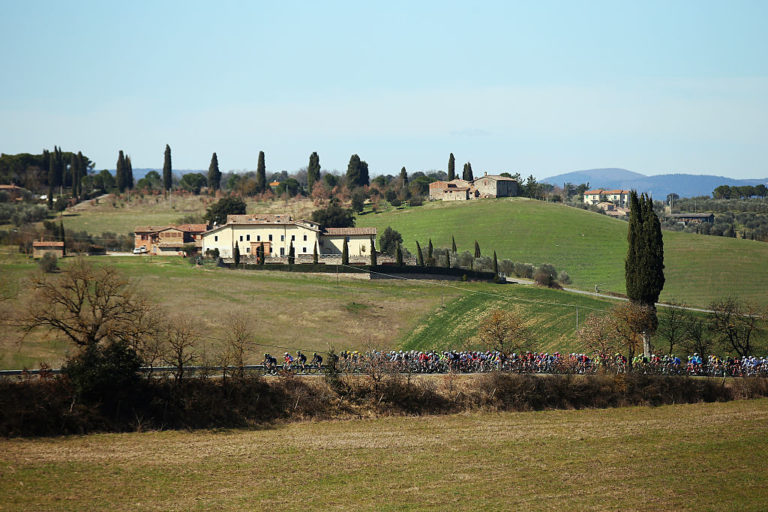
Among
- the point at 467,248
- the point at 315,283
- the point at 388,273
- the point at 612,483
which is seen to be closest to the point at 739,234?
the point at 467,248

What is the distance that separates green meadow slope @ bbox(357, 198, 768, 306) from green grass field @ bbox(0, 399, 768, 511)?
Answer: 43068mm

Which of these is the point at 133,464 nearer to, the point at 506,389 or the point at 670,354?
the point at 506,389

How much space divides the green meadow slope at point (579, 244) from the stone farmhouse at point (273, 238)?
20.6 metres

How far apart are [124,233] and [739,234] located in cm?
9810

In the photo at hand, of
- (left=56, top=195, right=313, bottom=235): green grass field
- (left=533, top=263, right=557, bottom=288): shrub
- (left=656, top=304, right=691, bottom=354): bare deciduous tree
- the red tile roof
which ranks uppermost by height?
(left=56, top=195, right=313, bottom=235): green grass field

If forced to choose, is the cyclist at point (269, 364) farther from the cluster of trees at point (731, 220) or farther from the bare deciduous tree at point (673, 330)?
the cluster of trees at point (731, 220)

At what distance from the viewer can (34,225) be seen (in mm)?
101500

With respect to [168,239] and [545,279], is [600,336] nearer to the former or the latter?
[545,279]

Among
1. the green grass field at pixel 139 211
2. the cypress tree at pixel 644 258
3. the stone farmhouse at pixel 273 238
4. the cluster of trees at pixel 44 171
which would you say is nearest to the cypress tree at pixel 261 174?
the green grass field at pixel 139 211

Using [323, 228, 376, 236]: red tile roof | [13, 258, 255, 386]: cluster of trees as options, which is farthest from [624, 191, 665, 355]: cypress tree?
[323, 228, 376, 236]: red tile roof

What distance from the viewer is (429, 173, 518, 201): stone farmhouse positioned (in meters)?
148

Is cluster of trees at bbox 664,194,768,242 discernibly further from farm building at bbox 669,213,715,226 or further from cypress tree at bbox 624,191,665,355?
cypress tree at bbox 624,191,665,355

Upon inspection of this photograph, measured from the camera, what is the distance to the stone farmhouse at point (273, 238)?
8919cm

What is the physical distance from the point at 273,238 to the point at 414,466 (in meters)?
61.4
